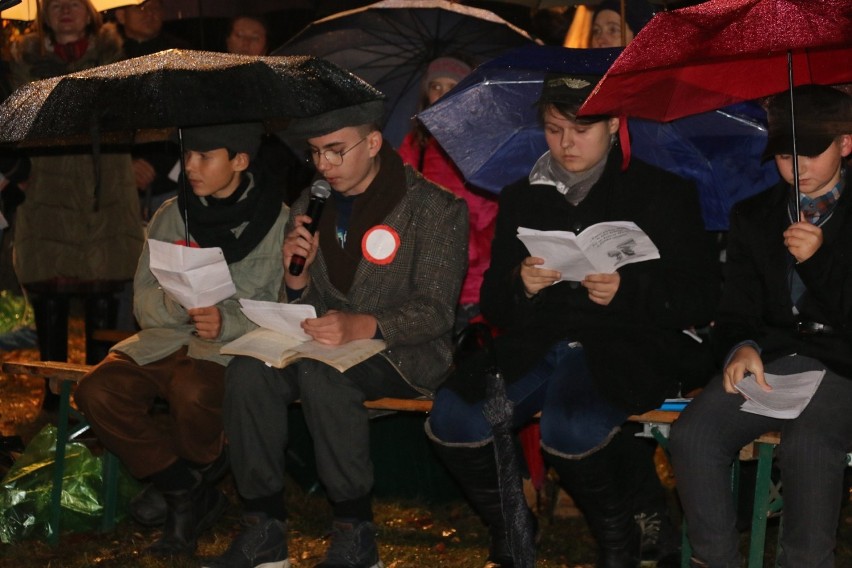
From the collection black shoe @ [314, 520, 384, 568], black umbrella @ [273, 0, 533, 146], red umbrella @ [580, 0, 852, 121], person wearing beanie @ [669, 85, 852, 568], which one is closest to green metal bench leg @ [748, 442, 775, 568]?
person wearing beanie @ [669, 85, 852, 568]

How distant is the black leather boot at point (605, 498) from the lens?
13.8 feet

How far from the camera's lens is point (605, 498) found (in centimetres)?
428

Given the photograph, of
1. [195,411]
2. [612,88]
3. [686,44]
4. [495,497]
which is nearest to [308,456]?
[195,411]

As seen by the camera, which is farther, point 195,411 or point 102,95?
point 195,411

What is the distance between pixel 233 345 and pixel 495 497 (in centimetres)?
112

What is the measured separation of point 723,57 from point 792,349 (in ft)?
3.30

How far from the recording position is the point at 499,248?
4762 mm

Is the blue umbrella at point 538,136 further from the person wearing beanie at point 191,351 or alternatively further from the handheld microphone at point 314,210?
the person wearing beanie at point 191,351

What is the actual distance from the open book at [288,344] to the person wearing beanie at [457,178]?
3.96ft

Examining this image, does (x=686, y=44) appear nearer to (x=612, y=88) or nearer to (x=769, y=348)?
(x=612, y=88)

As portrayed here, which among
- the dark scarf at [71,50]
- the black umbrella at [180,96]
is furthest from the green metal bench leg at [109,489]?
the dark scarf at [71,50]

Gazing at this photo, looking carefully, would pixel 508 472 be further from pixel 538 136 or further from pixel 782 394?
pixel 538 136

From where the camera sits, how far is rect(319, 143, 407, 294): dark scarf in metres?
4.86

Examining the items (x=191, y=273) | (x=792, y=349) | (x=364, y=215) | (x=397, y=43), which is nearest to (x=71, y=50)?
(x=397, y=43)
